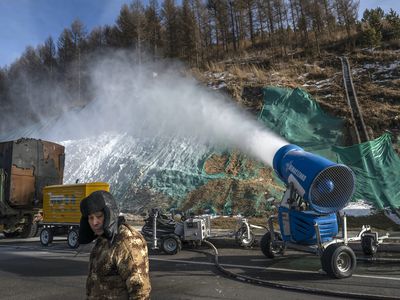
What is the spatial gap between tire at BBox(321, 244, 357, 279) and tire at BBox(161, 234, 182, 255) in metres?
4.52

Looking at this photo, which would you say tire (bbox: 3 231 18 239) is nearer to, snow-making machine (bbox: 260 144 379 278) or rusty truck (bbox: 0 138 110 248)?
rusty truck (bbox: 0 138 110 248)

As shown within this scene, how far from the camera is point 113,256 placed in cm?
261

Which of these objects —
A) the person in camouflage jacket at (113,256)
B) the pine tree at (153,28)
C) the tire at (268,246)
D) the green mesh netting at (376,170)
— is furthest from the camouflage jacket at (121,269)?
the pine tree at (153,28)

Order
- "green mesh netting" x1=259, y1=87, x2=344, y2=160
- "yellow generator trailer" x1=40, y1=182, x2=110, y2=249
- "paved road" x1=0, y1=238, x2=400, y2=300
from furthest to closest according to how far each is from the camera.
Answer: "green mesh netting" x1=259, y1=87, x2=344, y2=160 < "yellow generator trailer" x1=40, y1=182, x2=110, y2=249 < "paved road" x1=0, y1=238, x2=400, y2=300

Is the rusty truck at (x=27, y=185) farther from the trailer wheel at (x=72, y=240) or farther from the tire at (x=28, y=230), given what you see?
the trailer wheel at (x=72, y=240)

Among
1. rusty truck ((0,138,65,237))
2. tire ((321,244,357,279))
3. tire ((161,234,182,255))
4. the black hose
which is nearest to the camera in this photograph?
the black hose

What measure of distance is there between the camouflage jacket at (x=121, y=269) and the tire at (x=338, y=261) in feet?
17.6

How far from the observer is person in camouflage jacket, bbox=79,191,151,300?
8.43ft

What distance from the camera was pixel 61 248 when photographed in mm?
13430

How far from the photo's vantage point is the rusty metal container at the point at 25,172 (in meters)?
16.6

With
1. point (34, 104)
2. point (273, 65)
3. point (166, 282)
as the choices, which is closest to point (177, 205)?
point (166, 282)

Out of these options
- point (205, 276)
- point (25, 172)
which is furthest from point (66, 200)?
point (205, 276)

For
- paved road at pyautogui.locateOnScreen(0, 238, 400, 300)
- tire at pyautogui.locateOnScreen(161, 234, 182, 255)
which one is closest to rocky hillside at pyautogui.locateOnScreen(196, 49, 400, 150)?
tire at pyautogui.locateOnScreen(161, 234, 182, 255)

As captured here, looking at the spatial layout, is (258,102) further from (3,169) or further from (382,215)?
(3,169)
